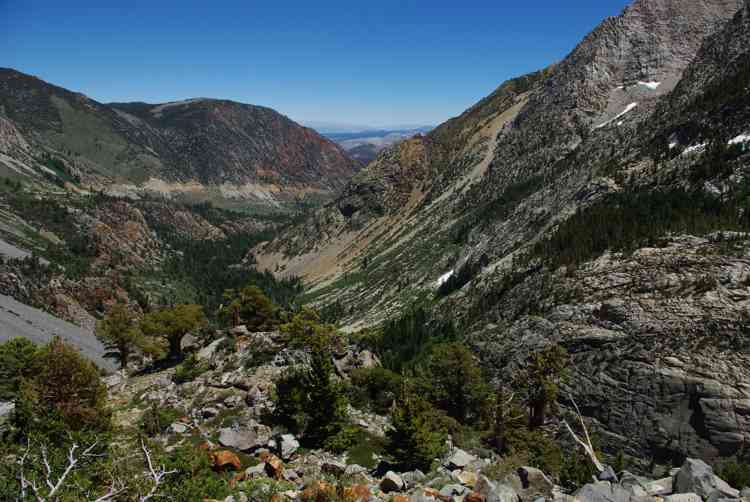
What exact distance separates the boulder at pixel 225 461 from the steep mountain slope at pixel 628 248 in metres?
35.9

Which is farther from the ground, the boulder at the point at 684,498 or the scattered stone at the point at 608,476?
the boulder at the point at 684,498

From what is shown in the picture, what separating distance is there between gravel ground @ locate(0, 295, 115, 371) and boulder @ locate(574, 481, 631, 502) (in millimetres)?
96535

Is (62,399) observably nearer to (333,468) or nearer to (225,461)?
(225,461)

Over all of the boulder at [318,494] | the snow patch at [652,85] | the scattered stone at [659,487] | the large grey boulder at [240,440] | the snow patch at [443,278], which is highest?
the snow patch at [652,85]

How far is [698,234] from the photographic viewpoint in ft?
176

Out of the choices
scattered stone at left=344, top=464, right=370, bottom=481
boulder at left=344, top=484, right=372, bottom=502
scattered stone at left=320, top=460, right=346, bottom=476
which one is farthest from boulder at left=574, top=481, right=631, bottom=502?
scattered stone at left=320, top=460, right=346, bottom=476

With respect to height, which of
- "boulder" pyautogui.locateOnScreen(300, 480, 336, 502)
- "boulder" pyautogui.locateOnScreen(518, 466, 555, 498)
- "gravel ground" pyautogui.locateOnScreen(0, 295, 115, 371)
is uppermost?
"boulder" pyautogui.locateOnScreen(300, 480, 336, 502)

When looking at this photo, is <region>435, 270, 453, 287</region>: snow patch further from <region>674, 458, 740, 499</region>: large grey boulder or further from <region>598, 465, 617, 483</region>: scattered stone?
<region>674, 458, 740, 499</region>: large grey boulder

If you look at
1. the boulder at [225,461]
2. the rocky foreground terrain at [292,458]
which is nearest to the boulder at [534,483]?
the rocky foreground terrain at [292,458]

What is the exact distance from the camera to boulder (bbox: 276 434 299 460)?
3077 centimetres

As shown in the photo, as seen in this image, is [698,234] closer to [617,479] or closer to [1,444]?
[617,479]

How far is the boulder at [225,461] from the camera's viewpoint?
90.7 ft

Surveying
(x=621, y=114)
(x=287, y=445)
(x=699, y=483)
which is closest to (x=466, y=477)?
(x=699, y=483)

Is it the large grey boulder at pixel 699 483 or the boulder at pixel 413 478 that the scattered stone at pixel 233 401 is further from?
the large grey boulder at pixel 699 483
